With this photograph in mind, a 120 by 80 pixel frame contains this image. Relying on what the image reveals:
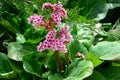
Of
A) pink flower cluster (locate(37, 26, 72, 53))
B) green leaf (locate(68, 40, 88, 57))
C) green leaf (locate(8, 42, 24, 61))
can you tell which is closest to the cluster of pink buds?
pink flower cluster (locate(37, 26, 72, 53))

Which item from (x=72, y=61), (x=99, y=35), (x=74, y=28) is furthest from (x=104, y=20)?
(x=72, y=61)

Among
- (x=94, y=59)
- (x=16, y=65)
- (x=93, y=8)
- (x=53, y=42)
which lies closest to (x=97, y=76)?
(x=94, y=59)

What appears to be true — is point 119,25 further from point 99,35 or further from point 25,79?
point 25,79

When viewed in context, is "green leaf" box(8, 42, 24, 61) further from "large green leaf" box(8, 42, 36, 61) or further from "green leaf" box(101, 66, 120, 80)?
"green leaf" box(101, 66, 120, 80)

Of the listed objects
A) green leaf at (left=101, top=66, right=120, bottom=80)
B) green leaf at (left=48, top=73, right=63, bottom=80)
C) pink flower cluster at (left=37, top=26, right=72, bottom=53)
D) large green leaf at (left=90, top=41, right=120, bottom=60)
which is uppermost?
pink flower cluster at (left=37, top=26, right=72, bottom=53)

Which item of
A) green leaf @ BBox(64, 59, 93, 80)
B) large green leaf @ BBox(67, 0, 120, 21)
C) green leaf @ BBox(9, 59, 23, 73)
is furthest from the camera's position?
large green leaf @ BBox(67, 0, 120, 21)
